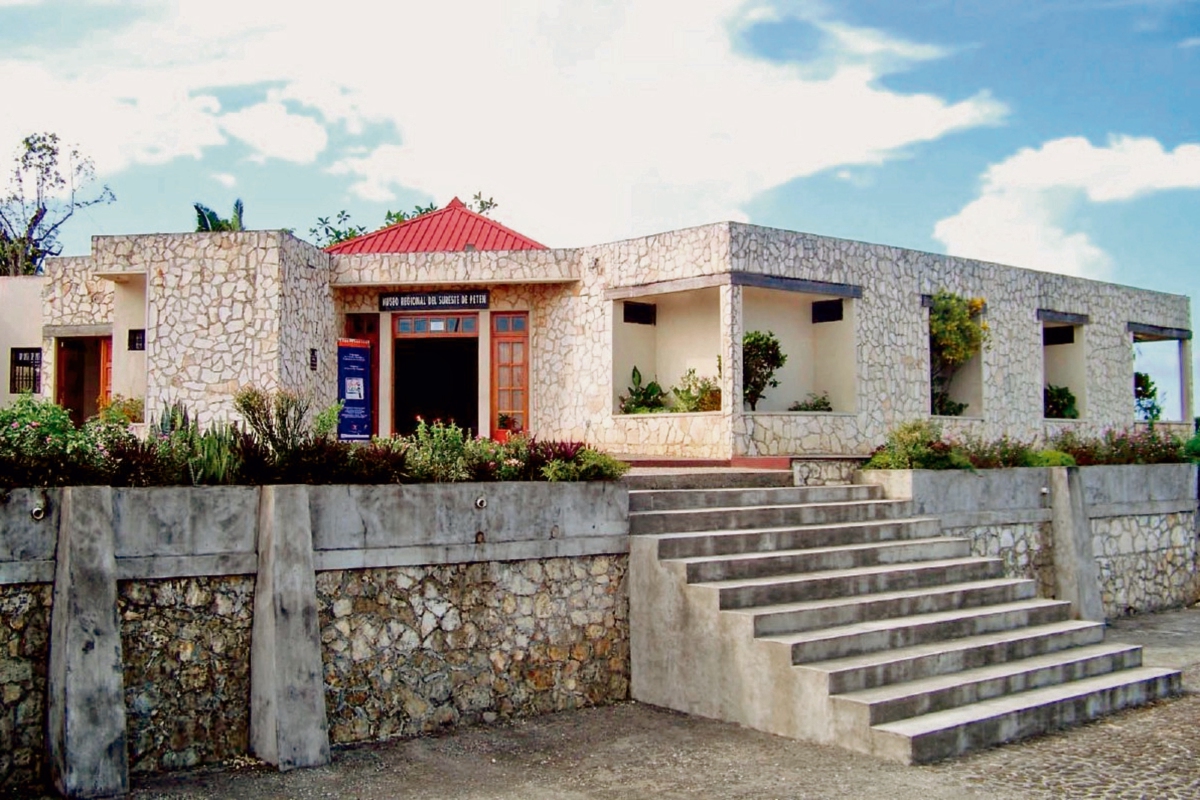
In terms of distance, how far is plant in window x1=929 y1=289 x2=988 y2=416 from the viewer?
18047 millimetres

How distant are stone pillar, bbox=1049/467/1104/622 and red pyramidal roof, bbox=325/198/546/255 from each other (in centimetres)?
974

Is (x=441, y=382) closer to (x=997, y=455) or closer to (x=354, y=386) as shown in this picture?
(x=354, y=386)

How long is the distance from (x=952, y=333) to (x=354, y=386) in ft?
31.9

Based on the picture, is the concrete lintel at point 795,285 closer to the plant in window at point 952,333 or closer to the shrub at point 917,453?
the plant in window at point 952,333

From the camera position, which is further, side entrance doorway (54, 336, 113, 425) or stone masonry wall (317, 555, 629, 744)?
side entrance doorway (54, 336, 113, 425)

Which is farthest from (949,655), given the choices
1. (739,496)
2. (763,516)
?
(739,496)

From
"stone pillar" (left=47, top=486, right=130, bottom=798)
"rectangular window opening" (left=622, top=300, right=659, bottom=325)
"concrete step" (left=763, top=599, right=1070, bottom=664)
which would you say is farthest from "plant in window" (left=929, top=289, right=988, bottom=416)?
"stone pillar" (left=47, top=486, right=130, bottom=798)

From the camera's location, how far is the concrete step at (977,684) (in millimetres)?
7910

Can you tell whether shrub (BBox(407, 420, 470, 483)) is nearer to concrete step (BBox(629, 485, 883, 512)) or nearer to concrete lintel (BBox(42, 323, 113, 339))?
concrete step (BBox(629, 485, 883, 512))

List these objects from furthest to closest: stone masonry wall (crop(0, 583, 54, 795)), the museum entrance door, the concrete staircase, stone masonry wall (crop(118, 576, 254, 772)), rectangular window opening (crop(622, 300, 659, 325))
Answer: the museum entrance door, rectangular window opening (crop(622, 300, 659, 325)), the concrete staircase, stone masonry wall (crop(118, 576, 254, 772)), stone masonry wall (crop(0, 583, 54, 795))

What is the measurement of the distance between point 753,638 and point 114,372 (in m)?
14.4

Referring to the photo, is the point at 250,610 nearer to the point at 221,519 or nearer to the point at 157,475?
the point at 221,519

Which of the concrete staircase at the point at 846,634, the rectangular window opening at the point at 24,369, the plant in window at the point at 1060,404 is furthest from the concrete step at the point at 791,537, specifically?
the rectangular window opening at the point at 24,369

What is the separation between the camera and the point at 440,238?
20781mm
